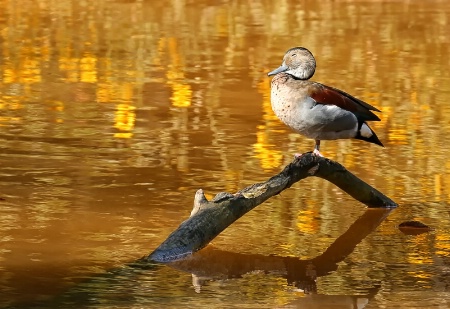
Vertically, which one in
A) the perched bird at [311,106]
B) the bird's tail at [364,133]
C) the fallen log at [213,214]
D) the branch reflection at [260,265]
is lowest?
the branch reflection at [260,265]

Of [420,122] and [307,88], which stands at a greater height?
[307,88]

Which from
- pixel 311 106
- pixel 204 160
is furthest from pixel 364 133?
pixel 204 160

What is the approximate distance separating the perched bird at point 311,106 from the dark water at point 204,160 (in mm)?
623

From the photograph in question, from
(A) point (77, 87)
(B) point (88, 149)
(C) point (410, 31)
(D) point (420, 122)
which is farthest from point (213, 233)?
(C) point (410, 31)

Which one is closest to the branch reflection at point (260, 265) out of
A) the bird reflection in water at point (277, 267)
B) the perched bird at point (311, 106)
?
the bird reflection in water at point (277, 267)

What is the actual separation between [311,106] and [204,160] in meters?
2.08

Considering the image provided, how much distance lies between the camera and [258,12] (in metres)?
17.6

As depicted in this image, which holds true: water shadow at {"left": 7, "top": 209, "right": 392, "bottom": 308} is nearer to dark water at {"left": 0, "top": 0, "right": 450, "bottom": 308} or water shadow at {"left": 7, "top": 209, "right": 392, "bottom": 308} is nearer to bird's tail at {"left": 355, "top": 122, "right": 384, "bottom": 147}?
dark water at {"left": 0, "top": 0, "right": 450, "bottom": 308}

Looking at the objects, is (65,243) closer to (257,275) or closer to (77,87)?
(257,275)

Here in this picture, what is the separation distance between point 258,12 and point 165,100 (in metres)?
6.27

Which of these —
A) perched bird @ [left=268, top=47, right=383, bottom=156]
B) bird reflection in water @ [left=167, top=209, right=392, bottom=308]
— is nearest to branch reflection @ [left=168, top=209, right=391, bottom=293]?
bird reflection in water @ [left=167, top=209, right=392, bottom=308]

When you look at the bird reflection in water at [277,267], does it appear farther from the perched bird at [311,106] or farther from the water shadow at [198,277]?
the perched bird at [311,106]

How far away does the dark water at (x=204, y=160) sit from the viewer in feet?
21.6

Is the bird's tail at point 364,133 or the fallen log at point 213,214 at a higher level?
the bird's tail at point 364,133
